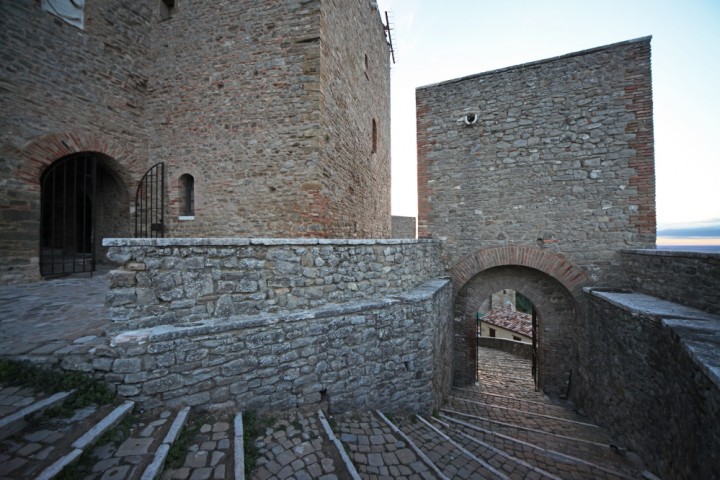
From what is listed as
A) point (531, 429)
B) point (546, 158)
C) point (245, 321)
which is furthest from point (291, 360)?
point (546, 158)

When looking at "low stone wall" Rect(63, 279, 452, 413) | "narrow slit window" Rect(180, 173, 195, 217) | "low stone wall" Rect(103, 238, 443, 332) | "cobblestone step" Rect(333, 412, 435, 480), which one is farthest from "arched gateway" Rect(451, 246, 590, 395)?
"narrow slit window" Rect(180, 173, 195, 217)

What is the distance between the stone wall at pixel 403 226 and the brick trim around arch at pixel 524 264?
1277 centimetres

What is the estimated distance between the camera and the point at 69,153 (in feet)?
20.1

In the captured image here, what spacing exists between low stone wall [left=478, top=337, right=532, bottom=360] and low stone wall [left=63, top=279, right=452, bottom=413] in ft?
24.4

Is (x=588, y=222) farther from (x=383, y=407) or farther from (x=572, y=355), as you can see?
(x=383, y=407)

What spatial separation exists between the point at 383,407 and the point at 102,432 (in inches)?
128

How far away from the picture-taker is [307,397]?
138 inches

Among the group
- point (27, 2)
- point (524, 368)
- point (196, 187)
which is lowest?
point (524, 368)

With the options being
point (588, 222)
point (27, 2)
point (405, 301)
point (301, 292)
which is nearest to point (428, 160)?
point (588, 222)

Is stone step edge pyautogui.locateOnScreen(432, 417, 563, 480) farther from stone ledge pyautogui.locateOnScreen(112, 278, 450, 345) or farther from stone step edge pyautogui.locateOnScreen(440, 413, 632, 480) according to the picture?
stone ledge pyautogui.locateOnScreen(112, 278, 450, 345)

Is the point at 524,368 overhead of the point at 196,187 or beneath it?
beneath

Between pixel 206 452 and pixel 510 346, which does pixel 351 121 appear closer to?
pixel 206 452

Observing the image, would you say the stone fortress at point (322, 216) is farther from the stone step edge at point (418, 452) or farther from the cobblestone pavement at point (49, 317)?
the cobblestone pavement at point (49, 317)

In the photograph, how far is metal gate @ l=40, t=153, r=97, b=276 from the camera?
5.97 m
